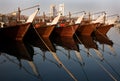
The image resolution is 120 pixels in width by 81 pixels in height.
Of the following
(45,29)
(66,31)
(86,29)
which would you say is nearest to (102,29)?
(86,29)

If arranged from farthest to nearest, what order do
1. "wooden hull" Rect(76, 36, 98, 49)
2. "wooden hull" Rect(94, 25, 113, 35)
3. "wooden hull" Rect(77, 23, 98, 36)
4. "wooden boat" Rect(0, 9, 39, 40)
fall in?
1. "wooden hull" Rect(94, 25, 113, 35)
2. "wooden hull" Rect(77, 23, 98, 36)
3. "wooden boat" Rect(0, 9, 39, 40)
4. "wooden hull" Rect(76, 36, 98, 49)

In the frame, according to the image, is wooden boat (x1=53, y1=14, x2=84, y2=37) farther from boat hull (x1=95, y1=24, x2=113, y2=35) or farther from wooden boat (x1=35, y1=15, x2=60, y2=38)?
boat hull (x1=95, y1=24, x2=113, y2=35)

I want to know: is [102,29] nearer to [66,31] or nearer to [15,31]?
[66,31]

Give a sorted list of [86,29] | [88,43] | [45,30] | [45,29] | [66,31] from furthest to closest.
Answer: [86,29], [66,31], [45,30], [45,29], [88,43]

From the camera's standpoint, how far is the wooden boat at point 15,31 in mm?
24609

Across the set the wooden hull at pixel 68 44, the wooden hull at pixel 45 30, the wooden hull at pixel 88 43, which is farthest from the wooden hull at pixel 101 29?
the wooden hull at pixel 68 44

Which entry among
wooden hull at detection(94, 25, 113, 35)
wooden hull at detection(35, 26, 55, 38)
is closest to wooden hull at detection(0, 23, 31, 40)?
wooden hull at detection(35, 26, 55, 38)

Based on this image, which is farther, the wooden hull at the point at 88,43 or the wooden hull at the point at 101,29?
the wooden hull at the point at 101,29

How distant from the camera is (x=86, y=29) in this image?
117 feet

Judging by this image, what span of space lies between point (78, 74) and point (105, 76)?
4.03ft

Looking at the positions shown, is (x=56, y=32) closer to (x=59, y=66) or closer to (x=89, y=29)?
(x=89, y=29)

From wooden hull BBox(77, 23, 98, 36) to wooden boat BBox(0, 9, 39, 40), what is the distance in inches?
474

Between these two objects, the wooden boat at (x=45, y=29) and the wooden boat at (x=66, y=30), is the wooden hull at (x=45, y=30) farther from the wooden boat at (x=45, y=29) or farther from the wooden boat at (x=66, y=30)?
the wooden boat at (x=66, y=30)

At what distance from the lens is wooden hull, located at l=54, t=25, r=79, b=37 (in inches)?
1256
